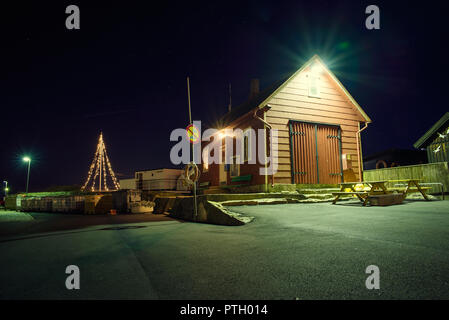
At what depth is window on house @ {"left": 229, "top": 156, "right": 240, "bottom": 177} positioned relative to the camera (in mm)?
13016

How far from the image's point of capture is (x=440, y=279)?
1.90 metres

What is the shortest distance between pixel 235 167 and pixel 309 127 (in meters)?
4.50

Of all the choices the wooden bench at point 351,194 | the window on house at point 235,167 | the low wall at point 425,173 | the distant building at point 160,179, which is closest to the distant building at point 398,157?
the low wall at point 425,173

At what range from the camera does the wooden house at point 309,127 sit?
10875 mm

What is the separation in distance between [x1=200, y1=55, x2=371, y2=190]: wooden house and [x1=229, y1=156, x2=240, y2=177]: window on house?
14 cm

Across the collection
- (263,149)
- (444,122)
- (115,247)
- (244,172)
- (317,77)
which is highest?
(317,77)

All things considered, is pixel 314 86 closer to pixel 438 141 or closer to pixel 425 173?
pixel 425 173

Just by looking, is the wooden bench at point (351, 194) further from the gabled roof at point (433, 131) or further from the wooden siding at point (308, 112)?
the gabled roof at point (433, 131)

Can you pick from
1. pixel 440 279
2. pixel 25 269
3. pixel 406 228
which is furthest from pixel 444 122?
pixel 25 269

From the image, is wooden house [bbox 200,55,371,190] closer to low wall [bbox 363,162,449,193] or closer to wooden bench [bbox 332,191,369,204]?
low wall [bbox 363,162,449,193]

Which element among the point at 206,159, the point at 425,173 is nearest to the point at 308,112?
the point at 425,173

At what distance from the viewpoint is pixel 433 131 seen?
17.0 meters
